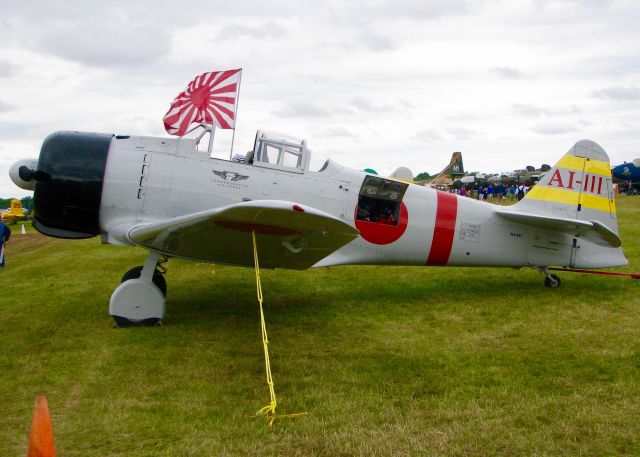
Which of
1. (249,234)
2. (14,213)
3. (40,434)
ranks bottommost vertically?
(14,213)

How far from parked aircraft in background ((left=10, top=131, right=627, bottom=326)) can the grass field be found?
638mm

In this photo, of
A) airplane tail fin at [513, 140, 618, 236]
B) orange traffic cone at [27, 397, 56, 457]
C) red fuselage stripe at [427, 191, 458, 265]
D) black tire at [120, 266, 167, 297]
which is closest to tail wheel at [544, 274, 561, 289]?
airplane tail fin at [513, 140, 618, 236]

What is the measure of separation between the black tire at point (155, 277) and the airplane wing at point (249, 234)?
765 mm

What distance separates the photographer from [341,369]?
5184 mm

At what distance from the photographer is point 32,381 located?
4.96m

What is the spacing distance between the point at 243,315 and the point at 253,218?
241 cm

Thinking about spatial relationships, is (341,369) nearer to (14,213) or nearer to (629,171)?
(14,213)

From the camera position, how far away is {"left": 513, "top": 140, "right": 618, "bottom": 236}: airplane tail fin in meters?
8.63

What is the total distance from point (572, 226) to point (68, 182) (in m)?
6.65

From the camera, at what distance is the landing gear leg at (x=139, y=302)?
655 centimetres

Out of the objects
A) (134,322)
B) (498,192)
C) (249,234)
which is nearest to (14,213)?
(134,322)

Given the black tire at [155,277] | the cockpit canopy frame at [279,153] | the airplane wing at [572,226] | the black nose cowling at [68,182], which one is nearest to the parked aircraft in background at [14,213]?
the black tire at [155,277]

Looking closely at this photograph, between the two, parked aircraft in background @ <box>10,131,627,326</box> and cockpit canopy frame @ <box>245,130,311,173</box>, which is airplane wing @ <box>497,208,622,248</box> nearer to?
parked aircraft in background @ <box>10,131,627,326</box>

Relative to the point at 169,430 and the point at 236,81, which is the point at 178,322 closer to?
the point at 169,430
